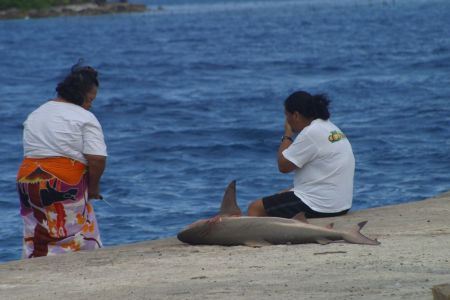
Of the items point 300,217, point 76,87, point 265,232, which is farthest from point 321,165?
point 76,87

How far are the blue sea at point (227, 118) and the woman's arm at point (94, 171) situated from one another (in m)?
3.30

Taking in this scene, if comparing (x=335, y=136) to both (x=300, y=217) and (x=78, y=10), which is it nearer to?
(x=300, y=217)

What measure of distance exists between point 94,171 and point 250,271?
1.65m

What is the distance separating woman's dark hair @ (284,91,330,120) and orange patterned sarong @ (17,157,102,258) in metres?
1.76

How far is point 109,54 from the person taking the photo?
52625mm

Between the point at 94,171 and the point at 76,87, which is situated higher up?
the point at 76,87

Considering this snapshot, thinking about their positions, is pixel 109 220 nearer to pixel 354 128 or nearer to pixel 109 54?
pixel 354 128

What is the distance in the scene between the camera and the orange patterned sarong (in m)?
8.31

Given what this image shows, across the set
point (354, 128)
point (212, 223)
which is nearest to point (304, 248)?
point (212, 223)

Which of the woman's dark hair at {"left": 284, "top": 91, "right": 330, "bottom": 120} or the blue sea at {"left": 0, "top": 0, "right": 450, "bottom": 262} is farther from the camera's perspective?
the blue sea at {"left": 0, "top": 0, "right": 450, "bottom": 262}

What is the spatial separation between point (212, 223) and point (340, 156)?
4.37 feet

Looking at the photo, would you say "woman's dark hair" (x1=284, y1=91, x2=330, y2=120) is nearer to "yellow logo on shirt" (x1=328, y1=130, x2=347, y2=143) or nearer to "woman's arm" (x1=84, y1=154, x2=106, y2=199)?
"yellow logo on shirt" (x1=328, y1=130, x2=347, y2=143)

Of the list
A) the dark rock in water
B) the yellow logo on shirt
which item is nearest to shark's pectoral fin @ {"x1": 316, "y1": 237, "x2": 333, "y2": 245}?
the yellow logo on shirt

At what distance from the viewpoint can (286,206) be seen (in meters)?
9.11
